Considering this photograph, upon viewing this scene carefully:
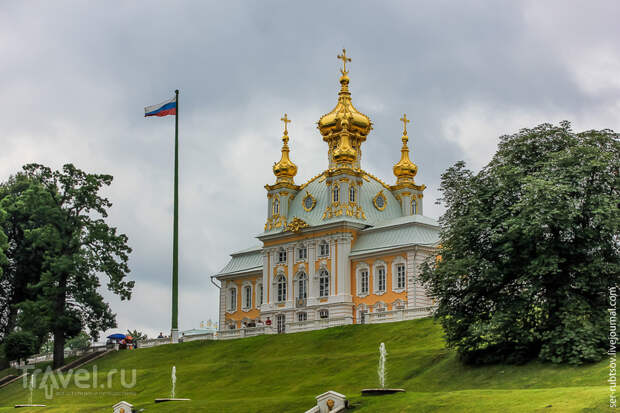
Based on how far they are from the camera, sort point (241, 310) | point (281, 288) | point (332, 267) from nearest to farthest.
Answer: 1. point (332, 267)
2. point (281, 288)
3. point (241, 310)

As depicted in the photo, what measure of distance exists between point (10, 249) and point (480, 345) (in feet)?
129

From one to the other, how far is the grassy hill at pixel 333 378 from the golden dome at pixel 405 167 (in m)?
25.2

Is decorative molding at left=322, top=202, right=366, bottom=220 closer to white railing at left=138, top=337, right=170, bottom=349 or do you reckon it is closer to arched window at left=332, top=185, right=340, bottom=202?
arched window at left=332, top=185, right=340, bottom=202

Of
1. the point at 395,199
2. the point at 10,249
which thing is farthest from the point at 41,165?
the point at 395,199

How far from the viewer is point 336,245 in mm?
65500

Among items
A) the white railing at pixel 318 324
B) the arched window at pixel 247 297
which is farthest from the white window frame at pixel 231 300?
the white railing at pixel 318 324

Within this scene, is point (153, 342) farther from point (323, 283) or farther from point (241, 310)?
point (241, 310)

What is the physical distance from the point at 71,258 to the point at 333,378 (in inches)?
996

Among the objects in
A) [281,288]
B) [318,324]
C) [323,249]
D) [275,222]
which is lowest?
[318,324]

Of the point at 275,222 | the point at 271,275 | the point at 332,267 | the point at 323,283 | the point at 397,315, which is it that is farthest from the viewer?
the point at 275,222

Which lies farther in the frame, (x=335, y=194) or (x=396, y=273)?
(x=335, y=194)

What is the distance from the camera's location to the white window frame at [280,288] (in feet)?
224

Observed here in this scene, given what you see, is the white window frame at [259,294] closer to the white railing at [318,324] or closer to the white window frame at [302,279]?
the white window frame at [302,279]

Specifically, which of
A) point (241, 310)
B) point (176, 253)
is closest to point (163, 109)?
point (176, 253)
